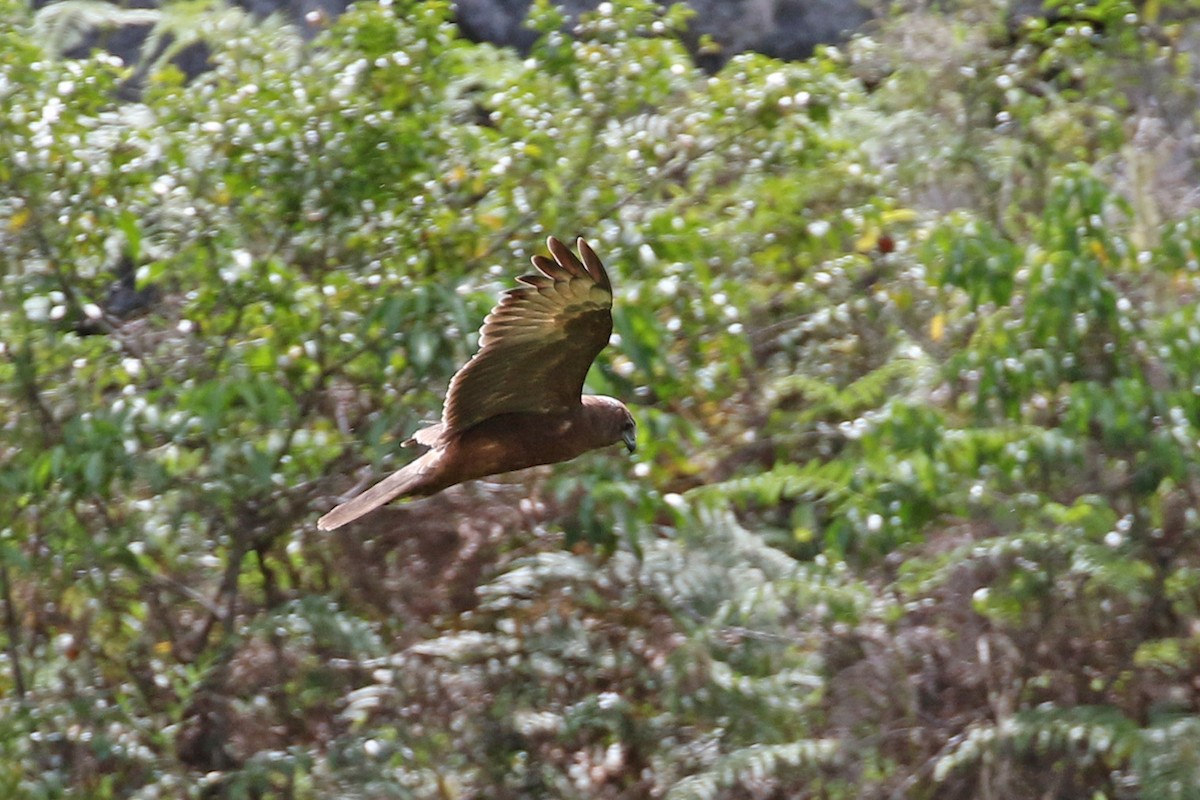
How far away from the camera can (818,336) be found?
617 centimetres

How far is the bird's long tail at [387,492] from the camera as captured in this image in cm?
339

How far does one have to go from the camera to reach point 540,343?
3260 millimetres

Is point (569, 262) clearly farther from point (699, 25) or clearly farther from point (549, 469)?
point (699, 25)

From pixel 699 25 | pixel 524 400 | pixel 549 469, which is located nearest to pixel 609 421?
pixel 524 400

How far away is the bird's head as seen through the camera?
357 centimetres

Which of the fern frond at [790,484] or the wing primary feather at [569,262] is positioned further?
the fern frond at [790,484]

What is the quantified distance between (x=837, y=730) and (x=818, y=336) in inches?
60.6

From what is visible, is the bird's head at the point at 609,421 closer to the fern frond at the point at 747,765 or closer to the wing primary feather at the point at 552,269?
the wing primary feather at the point at 552,269

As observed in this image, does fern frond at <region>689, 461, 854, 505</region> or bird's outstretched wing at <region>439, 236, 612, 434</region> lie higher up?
bird's outstretched wing at <region>439, 236, 612, 434</region>

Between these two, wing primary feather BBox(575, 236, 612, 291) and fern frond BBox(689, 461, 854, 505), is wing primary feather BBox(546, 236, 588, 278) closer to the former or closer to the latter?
wing primary feather BBox(575, 236, 612, 291)

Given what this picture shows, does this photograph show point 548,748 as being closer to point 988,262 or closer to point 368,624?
point 368,624

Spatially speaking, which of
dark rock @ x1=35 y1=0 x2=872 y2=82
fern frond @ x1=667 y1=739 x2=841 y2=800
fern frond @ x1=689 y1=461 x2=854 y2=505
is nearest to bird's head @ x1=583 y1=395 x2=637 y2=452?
fern frond @ x1=689 y1=461 x2=854 y2=505

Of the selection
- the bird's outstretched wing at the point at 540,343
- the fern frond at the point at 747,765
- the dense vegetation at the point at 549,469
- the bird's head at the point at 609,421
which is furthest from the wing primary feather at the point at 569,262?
the fern frond at the point at 747,765

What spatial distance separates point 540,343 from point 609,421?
0.41 meters
